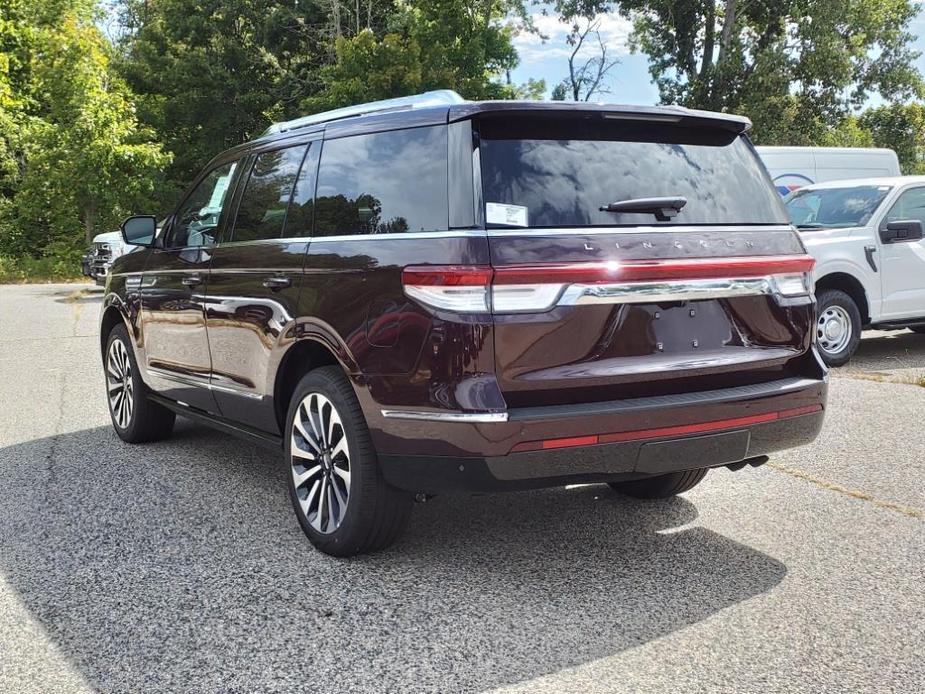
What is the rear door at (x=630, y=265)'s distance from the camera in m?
3.50

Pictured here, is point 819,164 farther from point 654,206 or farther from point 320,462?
point 320,462

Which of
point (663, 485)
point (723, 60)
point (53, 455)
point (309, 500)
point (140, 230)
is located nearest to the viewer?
point (309, 500)

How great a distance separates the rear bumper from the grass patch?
27.5 metres

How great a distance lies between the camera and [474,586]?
3.90 metres

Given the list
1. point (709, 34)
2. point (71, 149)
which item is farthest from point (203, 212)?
point (709, 34)

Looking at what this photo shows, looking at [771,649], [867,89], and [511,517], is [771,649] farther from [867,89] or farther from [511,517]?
[867,89]

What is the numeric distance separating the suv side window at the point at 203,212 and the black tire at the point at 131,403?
101 cm

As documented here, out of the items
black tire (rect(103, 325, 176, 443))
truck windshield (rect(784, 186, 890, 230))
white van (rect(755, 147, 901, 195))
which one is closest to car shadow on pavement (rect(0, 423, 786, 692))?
black tire (rect(103, 325, 176, 443))

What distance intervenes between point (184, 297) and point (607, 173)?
113 inches

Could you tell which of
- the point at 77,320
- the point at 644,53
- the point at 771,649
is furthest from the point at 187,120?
the point at 771,649

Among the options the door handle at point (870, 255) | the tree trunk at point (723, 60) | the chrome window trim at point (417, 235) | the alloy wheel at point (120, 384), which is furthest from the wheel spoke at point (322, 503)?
the tree trunk at point (723, 60)

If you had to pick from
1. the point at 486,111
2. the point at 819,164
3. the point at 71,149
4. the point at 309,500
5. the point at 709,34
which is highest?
the point at 709,34

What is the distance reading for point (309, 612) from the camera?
3641 millimetres

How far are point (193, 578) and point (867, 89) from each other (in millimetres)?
35171
